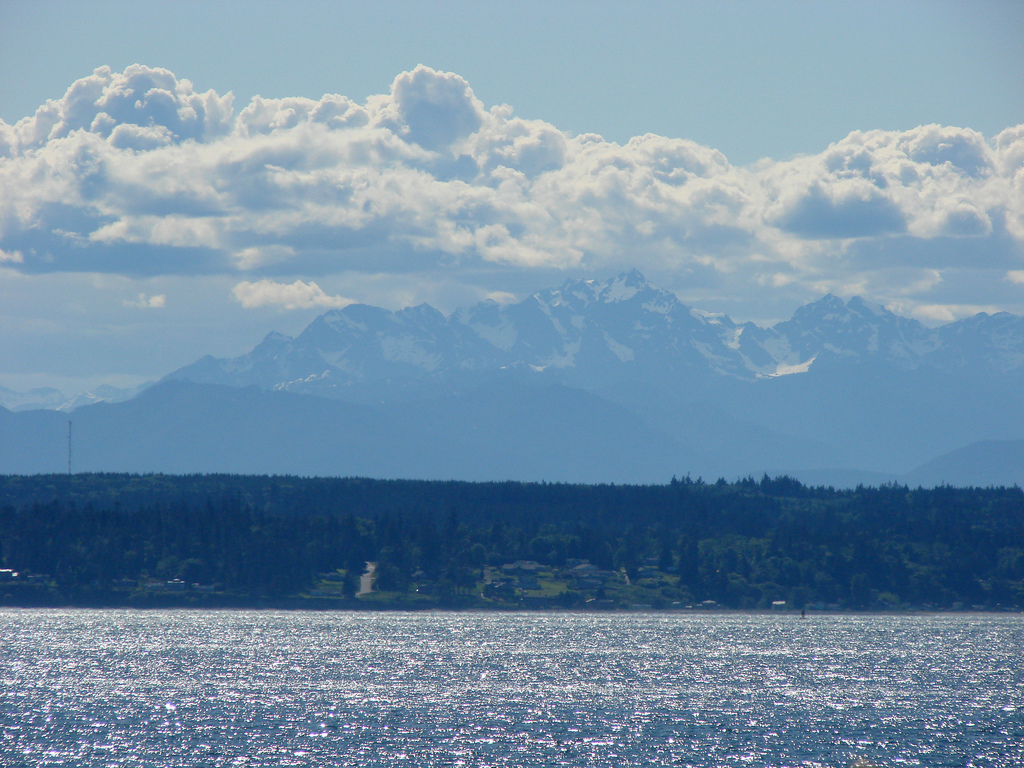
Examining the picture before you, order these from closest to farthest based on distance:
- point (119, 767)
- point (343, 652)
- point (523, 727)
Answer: point (119, 767)
point (523, 727)
point (343, 652)

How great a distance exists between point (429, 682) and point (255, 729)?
37353mm

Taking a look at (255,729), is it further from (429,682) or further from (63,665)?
(63,665)

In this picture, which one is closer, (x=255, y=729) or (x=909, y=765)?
(x=909, y=765)

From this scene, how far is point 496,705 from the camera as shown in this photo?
136m

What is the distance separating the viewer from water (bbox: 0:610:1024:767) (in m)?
109

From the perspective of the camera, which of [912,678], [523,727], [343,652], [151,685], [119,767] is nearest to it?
[119,767]

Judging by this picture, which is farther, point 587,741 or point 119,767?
point 587,741

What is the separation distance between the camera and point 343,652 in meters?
183

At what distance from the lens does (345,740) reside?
113938 millimetres

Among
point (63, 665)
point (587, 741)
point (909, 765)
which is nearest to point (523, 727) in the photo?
point (587, 741)

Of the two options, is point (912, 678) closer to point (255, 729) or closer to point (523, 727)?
point (523, 727)

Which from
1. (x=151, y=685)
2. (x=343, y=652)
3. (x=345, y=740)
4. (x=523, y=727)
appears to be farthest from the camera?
(x=343, y=652)

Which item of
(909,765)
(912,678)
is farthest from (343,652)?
(909,765)

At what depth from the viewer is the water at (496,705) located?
108812 mm
